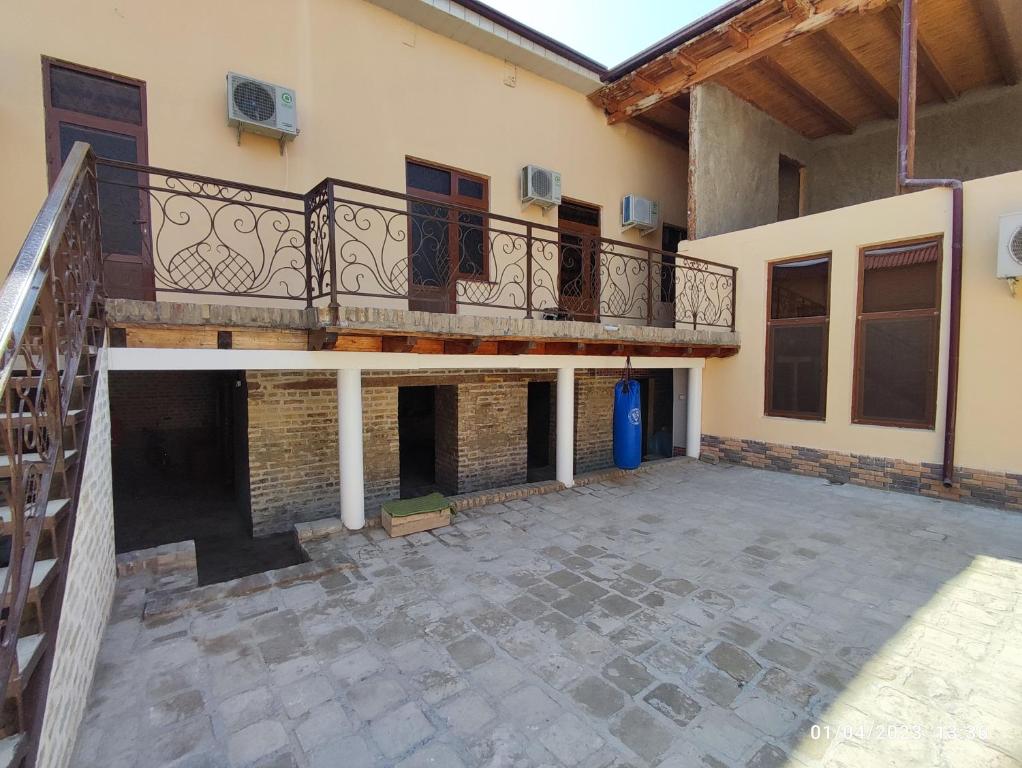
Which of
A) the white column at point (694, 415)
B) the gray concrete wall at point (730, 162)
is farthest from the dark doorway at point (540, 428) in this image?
the gray concrete wall at point (730, 162)

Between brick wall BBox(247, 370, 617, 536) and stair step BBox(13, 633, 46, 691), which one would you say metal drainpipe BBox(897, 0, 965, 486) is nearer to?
brick wall BBox(247, 370, 617, 536)

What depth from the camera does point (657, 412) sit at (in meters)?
10.1

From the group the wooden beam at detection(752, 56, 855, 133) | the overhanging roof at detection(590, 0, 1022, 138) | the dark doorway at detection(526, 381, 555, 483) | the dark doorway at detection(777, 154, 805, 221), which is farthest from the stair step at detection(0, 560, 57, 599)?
the dark doorway at detection(777, 154, 805, 221)

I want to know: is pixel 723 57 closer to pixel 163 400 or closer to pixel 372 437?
pixel 372 437

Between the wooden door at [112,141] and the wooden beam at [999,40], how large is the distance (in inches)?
408

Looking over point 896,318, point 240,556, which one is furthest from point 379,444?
point 896,318

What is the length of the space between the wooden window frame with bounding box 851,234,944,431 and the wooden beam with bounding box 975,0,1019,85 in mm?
3500

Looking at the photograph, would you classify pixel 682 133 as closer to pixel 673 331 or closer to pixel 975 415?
pixel 673 331

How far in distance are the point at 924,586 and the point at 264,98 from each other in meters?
7.57

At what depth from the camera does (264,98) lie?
5039 mm

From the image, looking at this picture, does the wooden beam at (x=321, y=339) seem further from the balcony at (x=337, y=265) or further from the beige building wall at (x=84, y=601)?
the beige building wall at (x=84, y=601)

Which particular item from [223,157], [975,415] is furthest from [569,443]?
[223,157]

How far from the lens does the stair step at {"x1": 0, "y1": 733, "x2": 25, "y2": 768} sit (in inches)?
56.7

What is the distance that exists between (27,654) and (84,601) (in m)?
0.96
